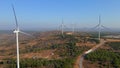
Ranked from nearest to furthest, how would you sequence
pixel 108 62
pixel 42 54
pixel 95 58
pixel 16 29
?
pixel 16 29, pixel 108 62, pixel 95 58, pixel 42 54

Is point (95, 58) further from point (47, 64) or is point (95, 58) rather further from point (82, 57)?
point (47, 64)

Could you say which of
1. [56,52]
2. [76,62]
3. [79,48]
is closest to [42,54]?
[56,52]

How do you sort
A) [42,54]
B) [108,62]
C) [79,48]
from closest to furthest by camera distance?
1. [108,62]
2. [42,54]
3. [79,48]

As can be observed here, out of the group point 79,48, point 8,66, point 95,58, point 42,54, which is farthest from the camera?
point 79,48

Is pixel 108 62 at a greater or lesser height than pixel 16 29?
lesser

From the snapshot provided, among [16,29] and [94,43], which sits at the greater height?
[16,29]

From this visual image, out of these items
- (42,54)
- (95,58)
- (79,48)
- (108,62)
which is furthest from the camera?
(79,48)

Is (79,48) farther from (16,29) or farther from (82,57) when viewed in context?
(16,29)

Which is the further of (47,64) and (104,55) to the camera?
(104,55)

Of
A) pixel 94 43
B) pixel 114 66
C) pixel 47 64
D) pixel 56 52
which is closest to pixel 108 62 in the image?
pixel 114 66
